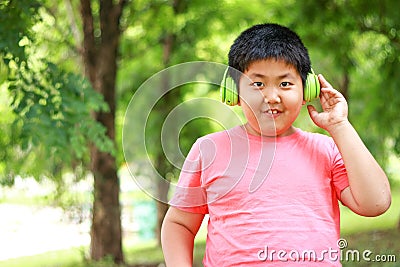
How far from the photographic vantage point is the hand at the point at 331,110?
2.19 m

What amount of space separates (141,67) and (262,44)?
9.71m

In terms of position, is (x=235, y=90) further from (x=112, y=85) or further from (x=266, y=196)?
(x=112, y=85)

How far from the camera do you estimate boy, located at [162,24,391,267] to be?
6.87ft

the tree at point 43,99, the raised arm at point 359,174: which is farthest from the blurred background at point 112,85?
the raised arm at point 359,174

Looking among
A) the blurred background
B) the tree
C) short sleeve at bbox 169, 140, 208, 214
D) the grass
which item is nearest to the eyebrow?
short sleeve at bbox 169, 140, 208, 214

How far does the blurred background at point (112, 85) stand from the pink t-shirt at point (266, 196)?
235cm

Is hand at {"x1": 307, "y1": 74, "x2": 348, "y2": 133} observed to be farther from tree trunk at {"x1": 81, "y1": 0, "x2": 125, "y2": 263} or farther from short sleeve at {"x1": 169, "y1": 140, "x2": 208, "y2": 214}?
tree trunk at {"x1": 81, "y1": 0, "x2": 125, "y2": 263}

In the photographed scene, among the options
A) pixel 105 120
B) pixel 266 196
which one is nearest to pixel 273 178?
pixel 266 196

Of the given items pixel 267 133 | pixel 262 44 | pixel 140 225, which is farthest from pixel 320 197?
pixel 140 225

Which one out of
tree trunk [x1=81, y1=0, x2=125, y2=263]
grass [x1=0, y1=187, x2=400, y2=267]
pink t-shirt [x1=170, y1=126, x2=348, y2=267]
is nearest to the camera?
pink t-shirt [x1=170, y1=126, x2=348, y2=267]

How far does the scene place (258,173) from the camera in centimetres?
217

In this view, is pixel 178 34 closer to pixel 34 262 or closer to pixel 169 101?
pixel 169 101

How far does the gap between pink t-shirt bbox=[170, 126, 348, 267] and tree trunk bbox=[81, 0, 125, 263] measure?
652 cm

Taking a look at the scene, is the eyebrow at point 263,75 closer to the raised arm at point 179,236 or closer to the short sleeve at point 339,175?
the short sleeve at point 339,175
